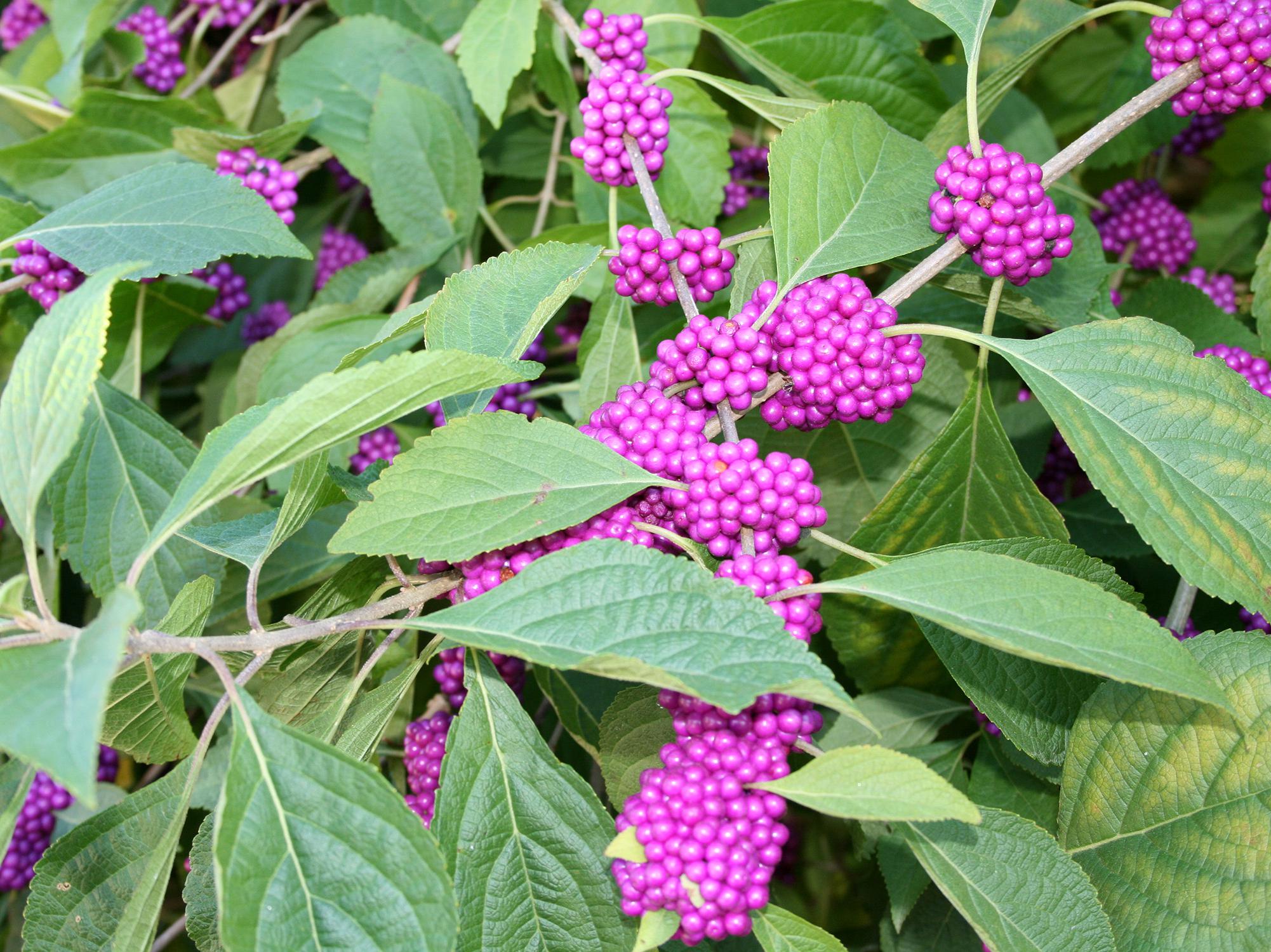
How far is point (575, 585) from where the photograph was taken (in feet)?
3.16

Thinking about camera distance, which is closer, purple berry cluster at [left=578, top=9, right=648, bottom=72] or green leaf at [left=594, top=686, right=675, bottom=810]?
green leaf at [left=594, top=686, right=675, bottom=810]

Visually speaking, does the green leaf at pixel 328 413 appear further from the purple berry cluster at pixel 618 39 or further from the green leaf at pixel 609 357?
the purple berry cluster at pixel 618 39

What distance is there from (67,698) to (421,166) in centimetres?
135

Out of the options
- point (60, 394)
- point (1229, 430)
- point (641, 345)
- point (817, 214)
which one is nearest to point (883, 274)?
point (641, 345)

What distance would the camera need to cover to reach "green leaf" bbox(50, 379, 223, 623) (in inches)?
62.6

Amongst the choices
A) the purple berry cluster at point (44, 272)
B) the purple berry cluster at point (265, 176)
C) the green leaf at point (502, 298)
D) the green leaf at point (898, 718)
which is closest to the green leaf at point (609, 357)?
the green leaf at point (502, 298)

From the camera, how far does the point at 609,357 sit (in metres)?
1.54

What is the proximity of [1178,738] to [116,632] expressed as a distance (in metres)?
1.02

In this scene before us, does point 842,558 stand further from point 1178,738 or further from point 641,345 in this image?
point 641,345

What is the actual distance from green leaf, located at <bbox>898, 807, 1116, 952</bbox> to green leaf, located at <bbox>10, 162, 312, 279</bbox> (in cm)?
103

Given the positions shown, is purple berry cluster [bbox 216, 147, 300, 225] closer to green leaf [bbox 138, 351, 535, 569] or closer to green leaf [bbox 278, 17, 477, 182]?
green leaf [bbox 278, 17, 477, 182]

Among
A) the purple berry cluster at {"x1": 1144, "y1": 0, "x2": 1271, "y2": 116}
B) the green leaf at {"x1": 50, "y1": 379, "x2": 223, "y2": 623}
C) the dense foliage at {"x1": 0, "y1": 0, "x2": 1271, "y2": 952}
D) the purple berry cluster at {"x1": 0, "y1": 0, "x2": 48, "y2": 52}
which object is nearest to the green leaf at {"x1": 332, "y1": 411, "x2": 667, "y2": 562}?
the dense foliage at {"x1": 0, "y1": 0, "x2": 1271, "y2": 952}

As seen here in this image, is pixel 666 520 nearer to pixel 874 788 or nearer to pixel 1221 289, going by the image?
pixel 874 788

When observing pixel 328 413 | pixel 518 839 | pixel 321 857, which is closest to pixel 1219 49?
pixel 328 413
